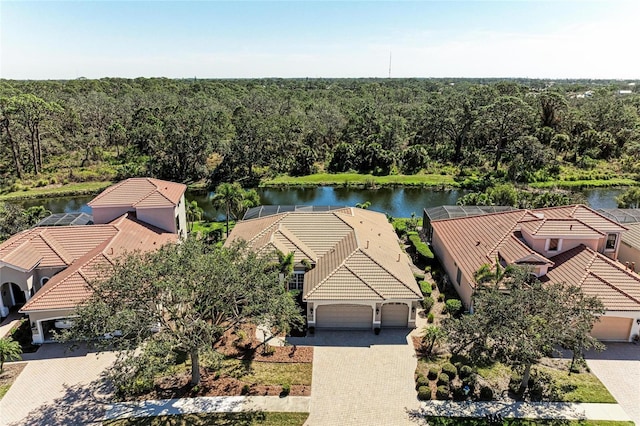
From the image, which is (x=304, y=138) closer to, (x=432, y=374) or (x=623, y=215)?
(x=623, y=215)

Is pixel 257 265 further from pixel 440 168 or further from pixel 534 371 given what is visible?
pixel 440 168

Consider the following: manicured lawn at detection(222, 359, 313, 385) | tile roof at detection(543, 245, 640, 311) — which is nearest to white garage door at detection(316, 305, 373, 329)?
manicured lawn at detection(222, 359, 313, 385)

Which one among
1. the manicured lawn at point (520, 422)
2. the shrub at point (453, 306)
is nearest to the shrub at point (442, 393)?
the manicured lawn at point (520, 422)

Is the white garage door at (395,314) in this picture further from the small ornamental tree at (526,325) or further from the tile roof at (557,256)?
the small ornamental tree at (526,325)

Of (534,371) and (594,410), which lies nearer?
(594,410)

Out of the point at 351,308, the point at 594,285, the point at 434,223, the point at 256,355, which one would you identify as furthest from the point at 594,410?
the point at 434,223

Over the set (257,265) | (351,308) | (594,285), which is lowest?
(351,308)
